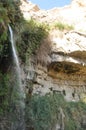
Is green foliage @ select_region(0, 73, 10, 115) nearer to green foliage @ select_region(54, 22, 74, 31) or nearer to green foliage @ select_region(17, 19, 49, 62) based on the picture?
green foliage @ select_region(17, 19, 49, 62)

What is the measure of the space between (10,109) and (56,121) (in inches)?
59.1

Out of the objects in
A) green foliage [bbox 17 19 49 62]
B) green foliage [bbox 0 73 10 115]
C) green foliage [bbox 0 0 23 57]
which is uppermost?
green foliage [bbox 0 0 23 57]

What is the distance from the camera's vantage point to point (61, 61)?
35.7ft

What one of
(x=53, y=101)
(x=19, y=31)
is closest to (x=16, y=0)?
(x=19, y=31)

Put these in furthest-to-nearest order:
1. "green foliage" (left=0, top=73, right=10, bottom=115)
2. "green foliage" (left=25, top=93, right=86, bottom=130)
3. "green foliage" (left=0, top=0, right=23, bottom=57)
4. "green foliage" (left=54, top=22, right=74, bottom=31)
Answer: "green foliage" (left=54, top=22, right=74, bottom=31) < "green foliage" (left=25, top=93, right=86, bottom=130) < "green foliage" (left=0, top=73, right=10, bottom=115) < "green foliage" (left=0, top=0, right=23, bottom=57)

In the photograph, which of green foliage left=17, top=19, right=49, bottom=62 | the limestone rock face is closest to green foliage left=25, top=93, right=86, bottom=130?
the limestone rock face

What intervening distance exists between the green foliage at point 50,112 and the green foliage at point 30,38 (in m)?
1.32

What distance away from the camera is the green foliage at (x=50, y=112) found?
911 cm

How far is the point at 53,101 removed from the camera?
9984 mm

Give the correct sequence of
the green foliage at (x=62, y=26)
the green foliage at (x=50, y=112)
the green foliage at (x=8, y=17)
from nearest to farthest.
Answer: the green foliage at (x=8, y=17) → the green foliage at (x=50, y=112) → the green foliage at (x=62, y=26)

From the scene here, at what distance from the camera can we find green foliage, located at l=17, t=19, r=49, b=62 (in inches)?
388

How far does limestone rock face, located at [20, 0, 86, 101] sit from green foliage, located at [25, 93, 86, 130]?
Result: 25.1 inches

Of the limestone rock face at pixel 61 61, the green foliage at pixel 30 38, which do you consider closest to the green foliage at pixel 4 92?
the green foliage at pixel 30 38

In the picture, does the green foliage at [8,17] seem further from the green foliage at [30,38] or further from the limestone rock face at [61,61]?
the limestone rock face at [61,61]
